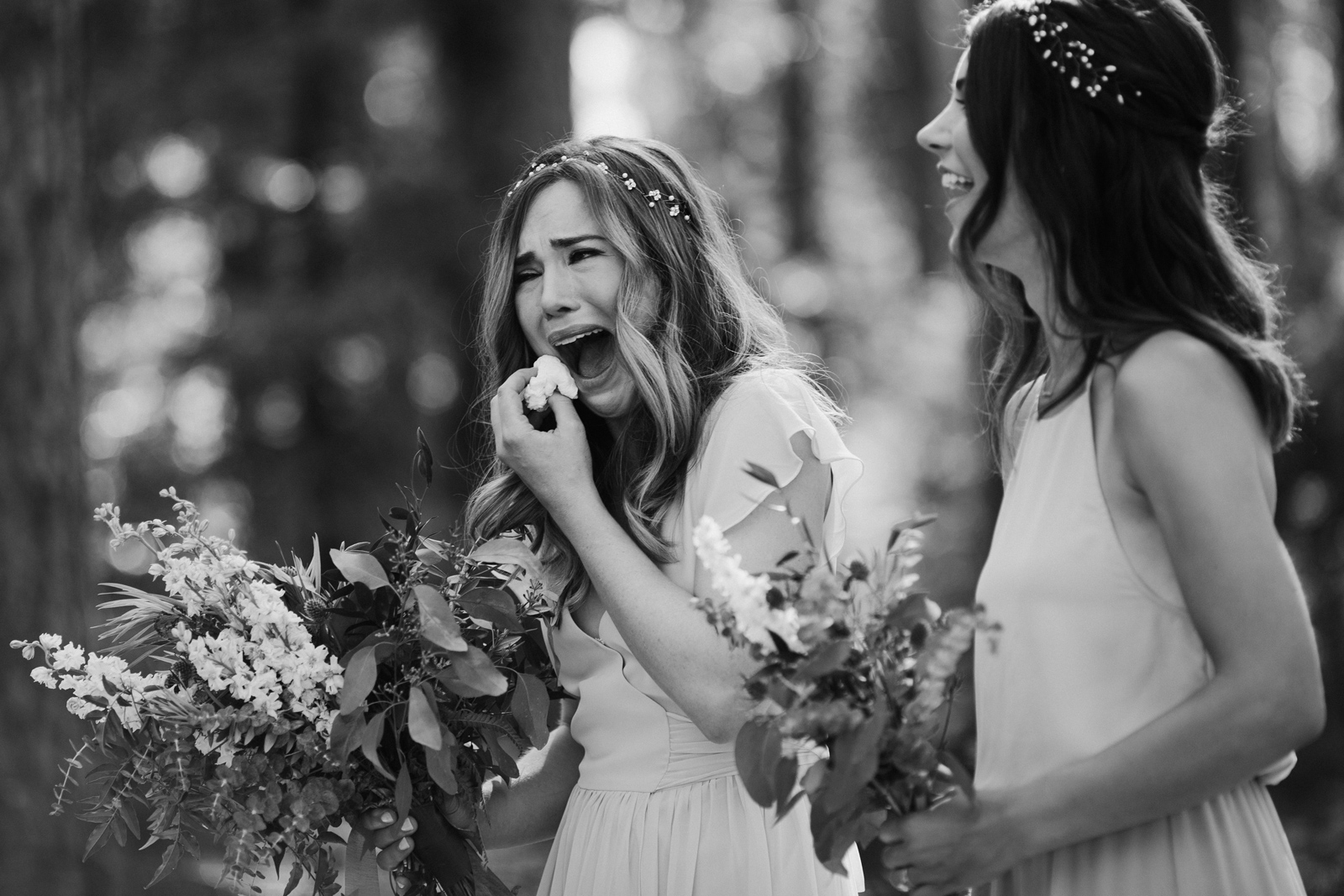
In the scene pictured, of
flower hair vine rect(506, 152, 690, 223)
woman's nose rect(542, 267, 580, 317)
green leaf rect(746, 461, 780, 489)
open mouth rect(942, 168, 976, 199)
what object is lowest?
green leaf rect(746, 461, 780, 489)

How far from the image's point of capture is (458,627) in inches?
96.3

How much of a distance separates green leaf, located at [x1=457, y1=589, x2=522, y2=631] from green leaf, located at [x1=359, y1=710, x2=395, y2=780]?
0.80 ft

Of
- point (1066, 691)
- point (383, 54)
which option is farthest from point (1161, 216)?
point (383, 54)

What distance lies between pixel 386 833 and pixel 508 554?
1.94 feet

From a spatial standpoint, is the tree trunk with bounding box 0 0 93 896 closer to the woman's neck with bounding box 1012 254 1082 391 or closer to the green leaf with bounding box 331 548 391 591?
the green leaf with bounding box 331 548 391 591

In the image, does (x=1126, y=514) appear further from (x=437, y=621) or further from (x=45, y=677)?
(x=45, y=677)

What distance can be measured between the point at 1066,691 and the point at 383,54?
44.2 ft

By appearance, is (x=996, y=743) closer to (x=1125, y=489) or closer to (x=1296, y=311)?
(x=1125, y=489)

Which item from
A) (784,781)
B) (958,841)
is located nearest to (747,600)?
(784,781)

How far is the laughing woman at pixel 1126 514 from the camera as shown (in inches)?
71.4

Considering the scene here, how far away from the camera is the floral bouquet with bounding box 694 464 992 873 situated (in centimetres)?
183

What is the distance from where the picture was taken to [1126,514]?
196 cm

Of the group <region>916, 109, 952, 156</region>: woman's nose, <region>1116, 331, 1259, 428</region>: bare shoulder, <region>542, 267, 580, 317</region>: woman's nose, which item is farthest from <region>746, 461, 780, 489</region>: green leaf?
<region>542, 267, 580, 317</region>: woman's nose

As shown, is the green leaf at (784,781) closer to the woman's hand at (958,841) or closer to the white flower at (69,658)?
the woman's hand at (958,841)
